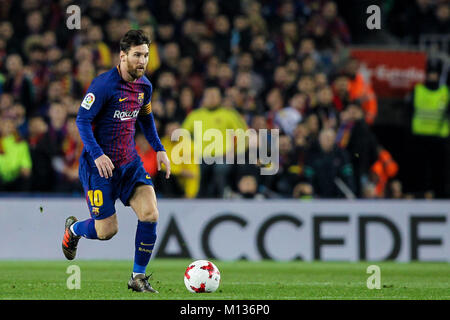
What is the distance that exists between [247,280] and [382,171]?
209 inches

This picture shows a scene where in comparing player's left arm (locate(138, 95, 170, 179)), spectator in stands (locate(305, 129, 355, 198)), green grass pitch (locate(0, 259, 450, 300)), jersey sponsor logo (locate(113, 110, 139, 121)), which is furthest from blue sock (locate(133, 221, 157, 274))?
spectator in stands (locate(305, 129, 355, 198))

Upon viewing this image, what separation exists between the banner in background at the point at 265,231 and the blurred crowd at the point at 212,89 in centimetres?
45

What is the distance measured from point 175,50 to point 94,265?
4376mm

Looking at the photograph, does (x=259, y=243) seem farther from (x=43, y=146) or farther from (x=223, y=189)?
(x=43, y=146)

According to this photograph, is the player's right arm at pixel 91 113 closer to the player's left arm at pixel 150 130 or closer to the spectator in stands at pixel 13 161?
the player's left arm at pixel 150 130

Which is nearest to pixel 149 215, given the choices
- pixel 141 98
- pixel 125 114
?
pixel 125 114

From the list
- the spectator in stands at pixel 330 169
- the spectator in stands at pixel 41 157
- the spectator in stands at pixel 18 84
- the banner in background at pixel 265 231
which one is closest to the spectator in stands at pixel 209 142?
the banner in background at pixel 265 231

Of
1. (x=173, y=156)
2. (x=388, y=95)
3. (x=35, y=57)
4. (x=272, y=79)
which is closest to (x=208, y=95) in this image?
(x=173, y=156)

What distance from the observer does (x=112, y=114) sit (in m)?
7.95

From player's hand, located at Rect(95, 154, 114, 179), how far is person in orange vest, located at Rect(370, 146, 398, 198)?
7248 millimetres

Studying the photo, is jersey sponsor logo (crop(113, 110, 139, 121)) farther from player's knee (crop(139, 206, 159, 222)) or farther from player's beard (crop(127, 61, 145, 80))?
player's knee (crop(139, 206, 159, 222))

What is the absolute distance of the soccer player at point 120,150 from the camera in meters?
7.75

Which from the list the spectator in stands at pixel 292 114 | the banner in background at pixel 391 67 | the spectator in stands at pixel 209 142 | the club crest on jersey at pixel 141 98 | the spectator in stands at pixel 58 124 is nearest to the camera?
the club crest on jersey at pixel 141 98

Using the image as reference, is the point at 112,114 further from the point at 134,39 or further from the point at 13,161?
the point at 13,161
